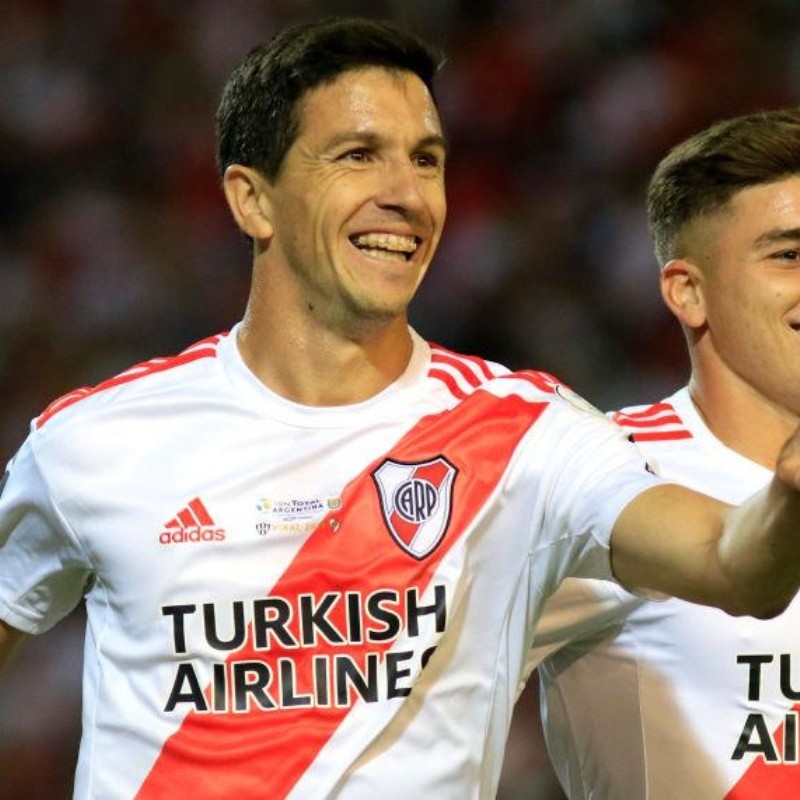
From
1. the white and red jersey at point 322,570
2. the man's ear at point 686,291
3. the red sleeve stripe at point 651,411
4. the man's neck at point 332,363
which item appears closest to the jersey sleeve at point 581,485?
the white and red jersey at point 322,570

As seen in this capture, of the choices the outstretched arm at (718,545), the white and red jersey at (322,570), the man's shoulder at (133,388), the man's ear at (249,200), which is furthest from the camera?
the man's ear at (249,200)

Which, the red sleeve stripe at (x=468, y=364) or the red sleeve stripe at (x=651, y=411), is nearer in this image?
the red sleeve stripe at (x=468, y=364)

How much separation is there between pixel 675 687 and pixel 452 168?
114 inches

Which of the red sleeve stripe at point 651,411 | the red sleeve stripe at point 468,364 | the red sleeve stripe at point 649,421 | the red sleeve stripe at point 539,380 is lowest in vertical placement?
the red sleeve stripe at point 649,421

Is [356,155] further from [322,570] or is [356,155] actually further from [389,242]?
[322,570]

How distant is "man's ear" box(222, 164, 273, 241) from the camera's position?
9.53 feet

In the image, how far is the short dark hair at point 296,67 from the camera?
111 inches

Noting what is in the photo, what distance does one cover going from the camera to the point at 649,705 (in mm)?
2959

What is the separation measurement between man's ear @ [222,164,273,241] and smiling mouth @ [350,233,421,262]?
251 mm

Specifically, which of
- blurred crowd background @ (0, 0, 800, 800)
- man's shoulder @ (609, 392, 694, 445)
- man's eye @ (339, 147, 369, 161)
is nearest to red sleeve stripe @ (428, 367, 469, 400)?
man's eye @ (339, 147, 369, 161)

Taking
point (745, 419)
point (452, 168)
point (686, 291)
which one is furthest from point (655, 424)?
point (452, 168)

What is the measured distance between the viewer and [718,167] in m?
3.25

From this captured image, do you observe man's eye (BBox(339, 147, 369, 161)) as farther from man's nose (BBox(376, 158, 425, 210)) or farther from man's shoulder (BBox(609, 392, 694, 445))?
man's shoulder (BBox(609, 392, 694, 445))

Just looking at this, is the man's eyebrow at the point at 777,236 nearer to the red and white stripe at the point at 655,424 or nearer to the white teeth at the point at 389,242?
the red and white stripe at the point at 655,424
